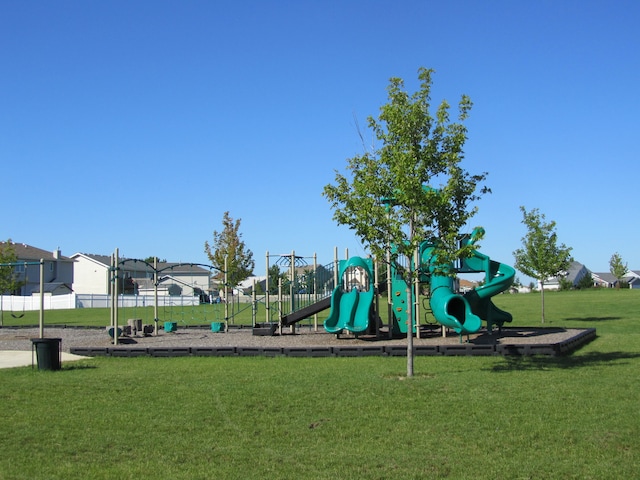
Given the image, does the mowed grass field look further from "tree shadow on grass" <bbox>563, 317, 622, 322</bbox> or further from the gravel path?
"tree shadow on grass" <bbox>563, 317, 622, 322</bbox>

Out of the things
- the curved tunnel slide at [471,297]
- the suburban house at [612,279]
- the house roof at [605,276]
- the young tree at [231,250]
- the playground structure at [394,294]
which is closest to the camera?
the curved tunnel slide at [471,297]

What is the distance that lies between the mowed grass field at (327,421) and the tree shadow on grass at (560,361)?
8 cm

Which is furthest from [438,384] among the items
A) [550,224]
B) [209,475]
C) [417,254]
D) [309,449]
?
[550,224]

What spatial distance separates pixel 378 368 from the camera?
1486 centimetres

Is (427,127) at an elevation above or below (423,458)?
above

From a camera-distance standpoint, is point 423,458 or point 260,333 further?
point 260,333

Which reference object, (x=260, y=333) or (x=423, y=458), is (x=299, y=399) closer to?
(x=423, y=458)

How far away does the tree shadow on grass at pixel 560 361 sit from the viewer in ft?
47.8

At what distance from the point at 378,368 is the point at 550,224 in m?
18.3

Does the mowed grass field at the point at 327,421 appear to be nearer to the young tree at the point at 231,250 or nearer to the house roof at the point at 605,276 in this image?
the young tree at the point at 231,250

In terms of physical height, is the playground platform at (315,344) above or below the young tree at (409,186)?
below

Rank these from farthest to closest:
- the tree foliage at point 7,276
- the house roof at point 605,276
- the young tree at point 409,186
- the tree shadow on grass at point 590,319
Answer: the house roof at point 605,276, the tree foliage at point 7,276, the tree shadow on grass at point 590,319, the young tree at point 409,186

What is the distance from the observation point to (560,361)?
15.6 meters

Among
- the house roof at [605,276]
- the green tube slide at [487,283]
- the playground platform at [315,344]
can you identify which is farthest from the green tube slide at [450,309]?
the house roof at [605,276]
